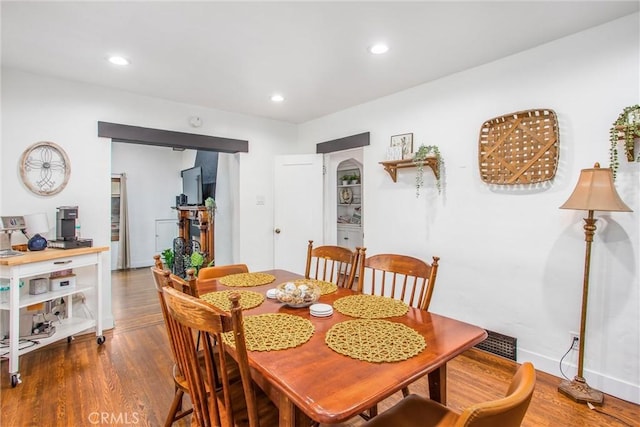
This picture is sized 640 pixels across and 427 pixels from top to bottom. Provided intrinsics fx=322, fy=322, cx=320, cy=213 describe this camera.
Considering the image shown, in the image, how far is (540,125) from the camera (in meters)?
2.39

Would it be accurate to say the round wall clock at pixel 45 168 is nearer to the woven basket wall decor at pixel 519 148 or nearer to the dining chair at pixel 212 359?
the dining chair at pixel 212 359

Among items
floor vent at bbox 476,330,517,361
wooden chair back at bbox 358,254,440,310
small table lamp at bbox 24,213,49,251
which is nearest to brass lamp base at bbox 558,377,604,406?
floor vent at bbox 476,330,517,361

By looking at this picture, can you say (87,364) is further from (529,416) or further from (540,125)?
(540,125)

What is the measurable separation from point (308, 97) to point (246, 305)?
257cm

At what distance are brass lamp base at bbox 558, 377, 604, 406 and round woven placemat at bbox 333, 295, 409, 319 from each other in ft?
4.70

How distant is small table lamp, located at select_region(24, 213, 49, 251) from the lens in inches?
105

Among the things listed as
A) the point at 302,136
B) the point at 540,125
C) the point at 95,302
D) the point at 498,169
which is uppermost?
the point at 302,136

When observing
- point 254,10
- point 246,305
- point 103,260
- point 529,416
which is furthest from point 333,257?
point 103,260

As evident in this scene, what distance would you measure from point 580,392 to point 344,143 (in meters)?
3.09

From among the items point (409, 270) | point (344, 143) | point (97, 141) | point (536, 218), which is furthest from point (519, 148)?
point (97, 141)

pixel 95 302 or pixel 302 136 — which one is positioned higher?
pixel 302 136

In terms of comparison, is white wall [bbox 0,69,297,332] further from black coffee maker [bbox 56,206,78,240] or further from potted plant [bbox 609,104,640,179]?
potted plant [bbox 609,104,640,179]

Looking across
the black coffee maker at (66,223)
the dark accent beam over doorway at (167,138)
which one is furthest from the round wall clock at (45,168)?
the dark accent beam over doorway at (167,138)

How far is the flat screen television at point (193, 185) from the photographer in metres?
5.68
